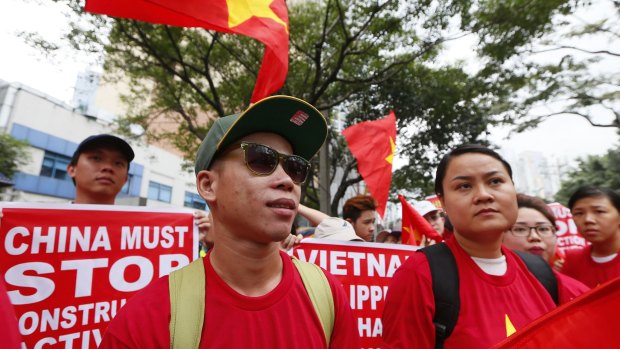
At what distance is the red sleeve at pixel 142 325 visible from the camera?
111 cm

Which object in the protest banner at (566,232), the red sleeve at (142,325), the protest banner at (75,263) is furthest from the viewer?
the protest banner at (566,232)

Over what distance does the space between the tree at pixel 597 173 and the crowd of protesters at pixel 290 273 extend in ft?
76.5

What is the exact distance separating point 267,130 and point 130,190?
27.3 m

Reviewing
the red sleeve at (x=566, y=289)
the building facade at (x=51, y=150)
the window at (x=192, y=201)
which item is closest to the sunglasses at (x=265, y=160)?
the red sleeve at (x=566, y=289)

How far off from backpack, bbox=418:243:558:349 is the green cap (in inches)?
30.4

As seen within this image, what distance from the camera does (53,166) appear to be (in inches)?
904

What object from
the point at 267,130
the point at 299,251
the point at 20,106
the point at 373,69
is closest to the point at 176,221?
the point at 299,251

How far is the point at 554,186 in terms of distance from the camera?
67.4 meters

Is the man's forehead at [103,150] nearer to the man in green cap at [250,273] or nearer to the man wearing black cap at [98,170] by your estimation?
the man wearing black cap at [98,170]

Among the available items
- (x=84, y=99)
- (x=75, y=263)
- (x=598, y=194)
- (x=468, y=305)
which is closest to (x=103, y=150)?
(x=75, y=263)

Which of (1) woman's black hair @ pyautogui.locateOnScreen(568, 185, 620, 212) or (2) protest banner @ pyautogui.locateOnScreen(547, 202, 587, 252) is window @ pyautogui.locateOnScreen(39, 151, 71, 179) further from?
(1) woman's black hair @ pyautogui.locateOnScreen(568, 185, 620, 212)

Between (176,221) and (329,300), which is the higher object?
(176,221)

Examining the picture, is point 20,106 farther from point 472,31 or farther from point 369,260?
point 369,260

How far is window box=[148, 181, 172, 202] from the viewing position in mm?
27047
